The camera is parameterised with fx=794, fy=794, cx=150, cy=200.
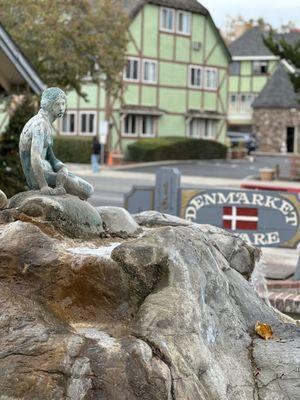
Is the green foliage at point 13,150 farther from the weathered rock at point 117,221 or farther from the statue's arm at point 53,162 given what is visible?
the statue's arm at point 53,162

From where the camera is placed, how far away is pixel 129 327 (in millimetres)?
5551

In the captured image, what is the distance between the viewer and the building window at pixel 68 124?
148ft

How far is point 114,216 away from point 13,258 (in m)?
1.84

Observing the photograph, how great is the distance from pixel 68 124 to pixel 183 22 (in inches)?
357

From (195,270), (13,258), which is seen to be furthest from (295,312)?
(13,258)

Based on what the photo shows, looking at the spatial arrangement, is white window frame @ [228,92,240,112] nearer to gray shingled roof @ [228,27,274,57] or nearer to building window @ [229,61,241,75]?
building window @ [229,61,241,75]

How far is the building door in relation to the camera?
6259 centimetres

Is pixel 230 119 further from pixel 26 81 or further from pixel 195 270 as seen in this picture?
pixel 195 270

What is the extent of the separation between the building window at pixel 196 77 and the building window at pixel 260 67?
59.6 ft

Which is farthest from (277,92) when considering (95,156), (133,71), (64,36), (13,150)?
(13,150)

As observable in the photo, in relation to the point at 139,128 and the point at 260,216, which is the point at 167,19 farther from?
the point at 260,216

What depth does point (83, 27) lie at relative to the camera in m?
29.2

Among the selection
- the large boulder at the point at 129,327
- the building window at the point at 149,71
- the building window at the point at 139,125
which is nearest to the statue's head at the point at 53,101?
the large boulder at the point at 129,327

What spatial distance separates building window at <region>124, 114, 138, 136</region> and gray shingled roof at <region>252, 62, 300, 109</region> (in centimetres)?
1945
